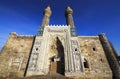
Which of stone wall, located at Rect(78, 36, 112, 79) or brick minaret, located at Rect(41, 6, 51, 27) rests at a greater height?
brick minaret, located at Rect(41, 6, 51, 27)

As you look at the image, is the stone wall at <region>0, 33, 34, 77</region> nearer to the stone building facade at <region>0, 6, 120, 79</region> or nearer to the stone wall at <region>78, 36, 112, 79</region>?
the stone building facade at <region>0, 6, 120, 79</region>

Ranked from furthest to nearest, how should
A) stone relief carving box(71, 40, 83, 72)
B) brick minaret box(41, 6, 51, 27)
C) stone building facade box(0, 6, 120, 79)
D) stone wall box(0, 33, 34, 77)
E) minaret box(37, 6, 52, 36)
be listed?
brick minaret box(41, 6, 51, 27)
minaret box(37, 6, 52, 36)
stone wall box(0, 33, 34, 77)
stone building facade box(0, 6, 120, 79)
stone relief carving box(71, 40, 83, 72)

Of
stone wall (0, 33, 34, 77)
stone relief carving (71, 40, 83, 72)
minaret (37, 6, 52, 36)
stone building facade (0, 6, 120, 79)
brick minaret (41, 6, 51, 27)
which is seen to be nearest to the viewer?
stone relief carving (71, 40, 83, 72)

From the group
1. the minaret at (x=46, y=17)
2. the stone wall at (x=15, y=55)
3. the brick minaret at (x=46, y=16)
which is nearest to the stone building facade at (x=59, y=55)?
the stone wall at (x=15, y=55)

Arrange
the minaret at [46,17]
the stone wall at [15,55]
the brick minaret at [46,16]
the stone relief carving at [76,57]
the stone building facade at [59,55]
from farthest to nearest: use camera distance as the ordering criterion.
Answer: the brick minaret at [46,16] < the minaret at [46,17] < the stone wall at [15,55] < the stone building facade at [59,55] < the stone relief carving at [76,57]

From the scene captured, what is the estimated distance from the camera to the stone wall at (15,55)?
13.8 meters

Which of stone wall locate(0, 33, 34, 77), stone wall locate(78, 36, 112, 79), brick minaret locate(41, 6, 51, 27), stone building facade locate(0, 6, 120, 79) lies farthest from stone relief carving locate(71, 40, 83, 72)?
brick minaret locate(41, 6, 51, 27)

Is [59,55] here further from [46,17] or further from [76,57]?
[46,17]

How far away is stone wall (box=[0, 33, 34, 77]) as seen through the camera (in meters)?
13.8

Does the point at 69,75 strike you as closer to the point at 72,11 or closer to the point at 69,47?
the point at 69,47

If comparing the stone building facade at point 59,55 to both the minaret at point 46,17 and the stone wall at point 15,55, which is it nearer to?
the stone wall at point 15,55

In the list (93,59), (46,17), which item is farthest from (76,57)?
(46,17)

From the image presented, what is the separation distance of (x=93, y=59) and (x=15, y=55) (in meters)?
10.3

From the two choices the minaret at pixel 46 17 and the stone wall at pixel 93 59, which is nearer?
the stone wall at pixel 93 59
